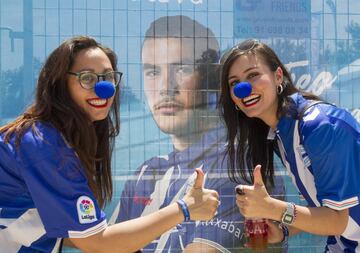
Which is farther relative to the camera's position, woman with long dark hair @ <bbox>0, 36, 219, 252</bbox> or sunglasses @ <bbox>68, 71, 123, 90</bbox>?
sunglasses @ <bbox>68, 71, 123, 90</bbox>

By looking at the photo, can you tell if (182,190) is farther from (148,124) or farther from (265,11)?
(265,11)

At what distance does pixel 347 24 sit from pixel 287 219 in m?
2.15

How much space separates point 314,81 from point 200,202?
2059 millimetres

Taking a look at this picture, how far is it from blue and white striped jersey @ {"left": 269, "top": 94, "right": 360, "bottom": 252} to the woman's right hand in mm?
486

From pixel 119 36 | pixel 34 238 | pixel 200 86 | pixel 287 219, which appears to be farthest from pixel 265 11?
pixel 34 238

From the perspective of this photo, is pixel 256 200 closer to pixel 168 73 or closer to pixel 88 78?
pixel 88 78

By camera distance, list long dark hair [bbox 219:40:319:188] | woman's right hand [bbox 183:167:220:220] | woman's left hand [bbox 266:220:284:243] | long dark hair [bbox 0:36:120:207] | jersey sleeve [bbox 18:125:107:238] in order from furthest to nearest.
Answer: woman's left hand [bbox 266:220:284:243] → long dark hair [bbox 219:40:319:188] → woman's right hand [bbox 183:167:220:220] → long dark hair [bbox 0:36:120:207] → jersey sleeve [bbox 18:125:107:238]

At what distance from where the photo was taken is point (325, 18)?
4.08m

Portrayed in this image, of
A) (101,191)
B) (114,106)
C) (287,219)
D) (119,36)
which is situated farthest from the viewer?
(119,36)

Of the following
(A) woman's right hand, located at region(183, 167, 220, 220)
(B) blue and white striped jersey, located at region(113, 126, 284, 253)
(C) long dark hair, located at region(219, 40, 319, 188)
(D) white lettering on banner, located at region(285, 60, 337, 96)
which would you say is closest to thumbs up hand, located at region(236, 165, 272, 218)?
(A) woman's right hand, located at region(183, 167, 220, 220)

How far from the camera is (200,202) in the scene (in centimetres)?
234

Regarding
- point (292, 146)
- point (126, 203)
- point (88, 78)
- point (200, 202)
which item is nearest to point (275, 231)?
point (292, 146)

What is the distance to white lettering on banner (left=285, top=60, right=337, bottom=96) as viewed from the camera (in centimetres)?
407

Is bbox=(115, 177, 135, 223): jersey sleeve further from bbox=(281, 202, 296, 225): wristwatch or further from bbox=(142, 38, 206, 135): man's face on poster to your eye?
bbox=(281, 202, 296, 225): wristwatch
